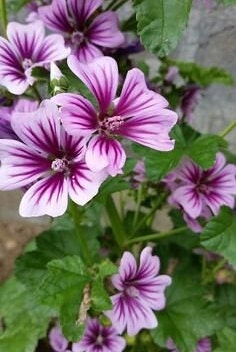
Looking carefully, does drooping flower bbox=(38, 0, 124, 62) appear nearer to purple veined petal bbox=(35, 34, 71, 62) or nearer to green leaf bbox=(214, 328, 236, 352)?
purple veined petal bbox=(35, 34, 71, 62)

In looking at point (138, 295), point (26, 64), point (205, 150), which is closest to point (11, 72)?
point (26, 64)

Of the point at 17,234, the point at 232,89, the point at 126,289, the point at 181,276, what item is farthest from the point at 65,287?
the point at 17,234

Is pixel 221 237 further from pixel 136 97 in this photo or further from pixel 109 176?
pixel 136 97

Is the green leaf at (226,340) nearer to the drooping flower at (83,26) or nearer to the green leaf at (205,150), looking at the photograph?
the green leaf at (205,150)

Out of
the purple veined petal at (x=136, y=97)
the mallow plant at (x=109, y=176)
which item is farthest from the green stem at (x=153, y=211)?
the purple veined petal at (x=136, y=97)

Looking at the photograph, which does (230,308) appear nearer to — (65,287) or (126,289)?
(126,289)

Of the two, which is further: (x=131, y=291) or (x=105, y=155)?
(x=131, y=291)
